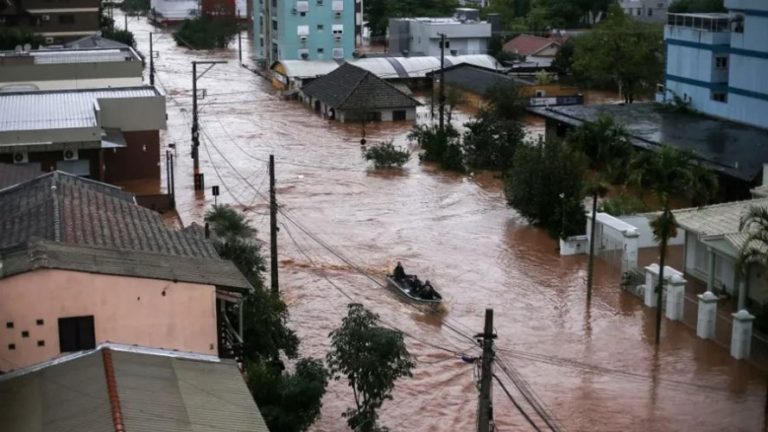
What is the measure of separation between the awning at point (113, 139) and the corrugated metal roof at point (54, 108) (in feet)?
2.17

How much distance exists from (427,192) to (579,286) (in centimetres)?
1115

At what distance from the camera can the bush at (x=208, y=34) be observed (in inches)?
3435

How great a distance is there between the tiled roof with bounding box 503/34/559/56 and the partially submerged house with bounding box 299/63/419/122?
2076cm

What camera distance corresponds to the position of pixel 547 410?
63.0 ft

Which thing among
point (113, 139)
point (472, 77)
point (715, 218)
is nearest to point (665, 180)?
point (715, 218)

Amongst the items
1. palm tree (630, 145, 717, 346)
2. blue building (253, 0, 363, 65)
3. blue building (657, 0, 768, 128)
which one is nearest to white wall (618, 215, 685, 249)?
palm tree (630, 145, 717, 346)

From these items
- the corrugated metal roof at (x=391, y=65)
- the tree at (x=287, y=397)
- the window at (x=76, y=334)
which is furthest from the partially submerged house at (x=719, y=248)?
the corrugated metal roof at (x=391, y=65)

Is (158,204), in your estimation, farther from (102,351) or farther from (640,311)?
(102,351)

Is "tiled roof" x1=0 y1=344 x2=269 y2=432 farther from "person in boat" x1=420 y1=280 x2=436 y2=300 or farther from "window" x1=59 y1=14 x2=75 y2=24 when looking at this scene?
"window" x1=59 y1=14 x2=75 y2=24

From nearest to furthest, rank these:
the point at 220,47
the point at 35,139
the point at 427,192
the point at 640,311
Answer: the point at 640,311, the point at 35,139, the point at 427,192, the point at 220,47

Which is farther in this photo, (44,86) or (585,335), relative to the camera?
(44,86)

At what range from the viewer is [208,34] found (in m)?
87.4

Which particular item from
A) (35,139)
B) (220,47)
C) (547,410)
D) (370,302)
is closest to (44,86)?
(35,139)

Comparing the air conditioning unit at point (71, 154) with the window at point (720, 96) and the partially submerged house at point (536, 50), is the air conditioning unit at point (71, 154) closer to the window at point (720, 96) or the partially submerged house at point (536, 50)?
the window at point (720, 96)
